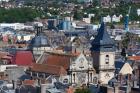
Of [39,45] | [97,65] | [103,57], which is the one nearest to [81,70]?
[97,65]

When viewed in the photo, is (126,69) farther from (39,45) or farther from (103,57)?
(39,45)

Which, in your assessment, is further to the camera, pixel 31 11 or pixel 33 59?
pixel 31 11

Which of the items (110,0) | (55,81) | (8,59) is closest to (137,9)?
(110,0)

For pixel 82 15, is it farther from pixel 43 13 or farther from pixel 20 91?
pixel 20 91

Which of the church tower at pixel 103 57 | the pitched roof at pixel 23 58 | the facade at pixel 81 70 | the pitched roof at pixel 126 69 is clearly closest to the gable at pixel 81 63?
the facade at pixel 81 70

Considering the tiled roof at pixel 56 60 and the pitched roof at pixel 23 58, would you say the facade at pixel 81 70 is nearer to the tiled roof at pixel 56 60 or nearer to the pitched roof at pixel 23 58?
the tiled roof at pixel 56 60

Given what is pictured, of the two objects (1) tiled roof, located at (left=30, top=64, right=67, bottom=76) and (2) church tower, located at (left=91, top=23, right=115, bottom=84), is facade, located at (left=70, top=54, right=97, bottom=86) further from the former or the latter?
(2) church tower, located at (left=91, top=23, right=115, bottom=84)

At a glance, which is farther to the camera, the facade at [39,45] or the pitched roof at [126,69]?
the facade at [39,45]
